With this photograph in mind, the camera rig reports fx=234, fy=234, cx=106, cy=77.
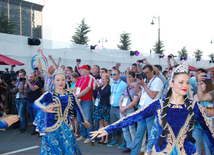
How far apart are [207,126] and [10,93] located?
305 inches

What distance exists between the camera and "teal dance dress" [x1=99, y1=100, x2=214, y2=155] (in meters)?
2.86

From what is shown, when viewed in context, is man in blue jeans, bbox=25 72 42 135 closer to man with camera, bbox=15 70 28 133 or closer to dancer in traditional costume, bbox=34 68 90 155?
man with camera, bbox=15 70 28 133

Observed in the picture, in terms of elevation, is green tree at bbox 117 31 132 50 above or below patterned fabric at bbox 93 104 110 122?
above

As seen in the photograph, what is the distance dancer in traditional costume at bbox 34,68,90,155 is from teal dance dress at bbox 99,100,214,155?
165cm

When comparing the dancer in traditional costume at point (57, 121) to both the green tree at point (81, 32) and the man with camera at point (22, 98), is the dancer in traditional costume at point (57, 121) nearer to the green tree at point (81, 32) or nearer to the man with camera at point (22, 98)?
the man with camera at point (22, 98)

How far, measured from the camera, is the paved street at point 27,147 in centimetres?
Result: 586

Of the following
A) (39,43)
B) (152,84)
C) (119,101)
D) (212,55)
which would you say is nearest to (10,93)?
(39,43)

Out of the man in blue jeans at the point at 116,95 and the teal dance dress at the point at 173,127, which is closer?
the teal dance dress at the point at 173,127

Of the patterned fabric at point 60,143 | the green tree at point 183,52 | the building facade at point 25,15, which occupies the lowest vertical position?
Result: the patterned fabric at point 60,143

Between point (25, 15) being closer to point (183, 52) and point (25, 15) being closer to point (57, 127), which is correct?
point (183, 52)

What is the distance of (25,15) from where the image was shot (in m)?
48.7

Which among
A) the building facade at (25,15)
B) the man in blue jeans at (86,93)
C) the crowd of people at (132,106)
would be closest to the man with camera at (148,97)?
the crowd of people at (132,106)

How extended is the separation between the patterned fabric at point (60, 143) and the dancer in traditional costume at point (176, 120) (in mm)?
1600

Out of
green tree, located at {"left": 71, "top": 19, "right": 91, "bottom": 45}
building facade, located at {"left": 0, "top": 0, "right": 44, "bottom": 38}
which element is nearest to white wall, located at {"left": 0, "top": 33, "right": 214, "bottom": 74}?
green tree, located at {"left": 71, "top": 19, "right": 91, "bottom": 45}
